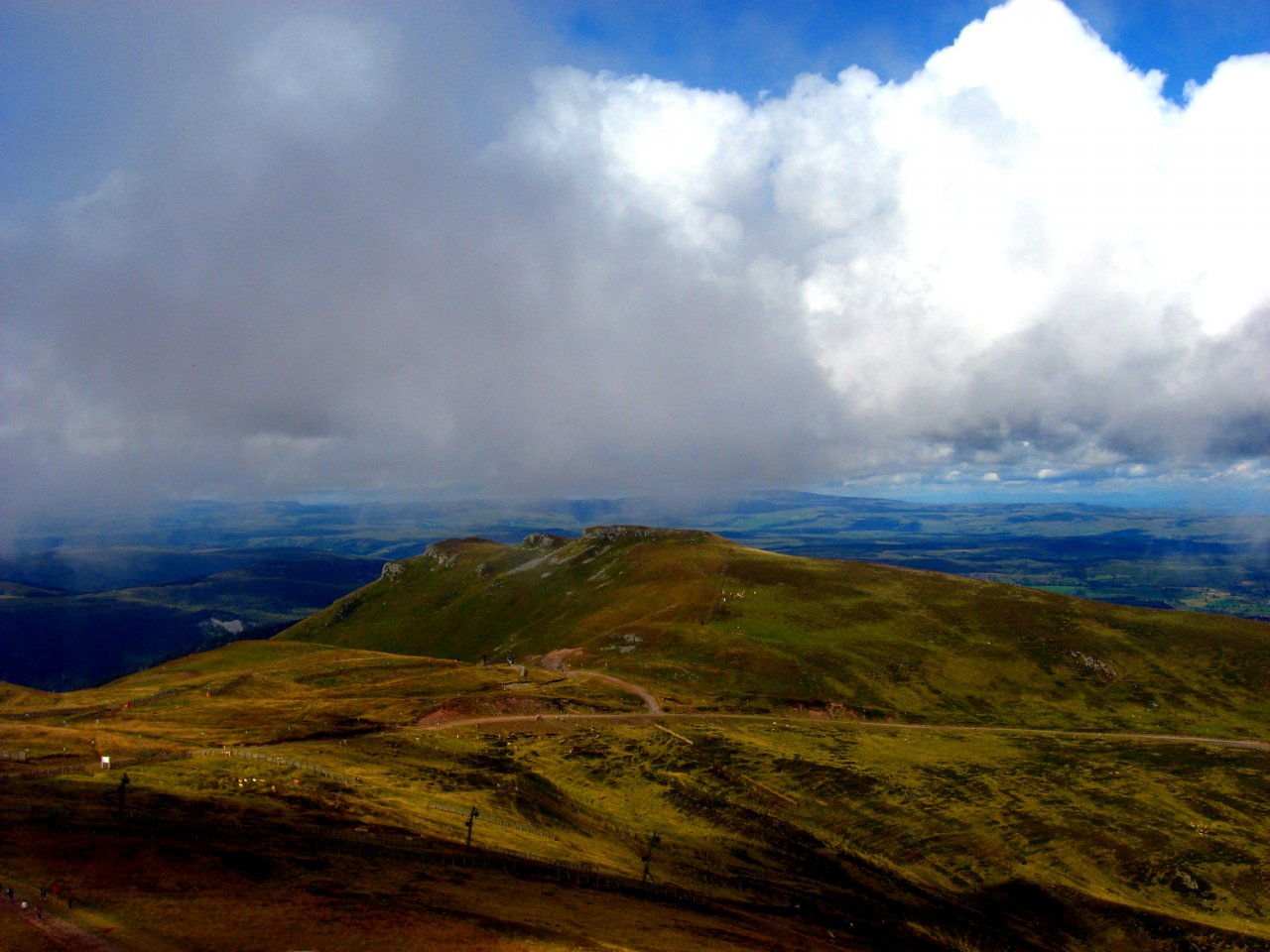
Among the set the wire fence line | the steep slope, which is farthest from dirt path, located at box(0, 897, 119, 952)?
the steep slope

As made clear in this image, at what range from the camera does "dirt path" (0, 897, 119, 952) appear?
38.9 m

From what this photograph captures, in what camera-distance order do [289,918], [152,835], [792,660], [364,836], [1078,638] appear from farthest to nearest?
[1078,638], [792,660], [364,836], [152,835], [289,918]

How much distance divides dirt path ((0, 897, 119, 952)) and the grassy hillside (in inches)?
16.3

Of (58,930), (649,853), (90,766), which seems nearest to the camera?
(58,930)

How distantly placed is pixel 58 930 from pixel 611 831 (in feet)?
179

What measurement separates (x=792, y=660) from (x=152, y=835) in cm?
13625

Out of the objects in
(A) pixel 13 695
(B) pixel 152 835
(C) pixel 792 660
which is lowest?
(A) pixel 13 695

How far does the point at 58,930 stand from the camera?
132ft

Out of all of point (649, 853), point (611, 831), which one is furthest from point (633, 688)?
point (649, 853)

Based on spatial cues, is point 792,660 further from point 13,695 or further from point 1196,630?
point 13,695

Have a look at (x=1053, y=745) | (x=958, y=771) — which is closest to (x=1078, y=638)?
(x=1053, y=745)

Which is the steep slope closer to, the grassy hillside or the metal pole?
the grassy hillside

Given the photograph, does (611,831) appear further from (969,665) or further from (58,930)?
(969,665)

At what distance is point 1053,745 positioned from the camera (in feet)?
403
